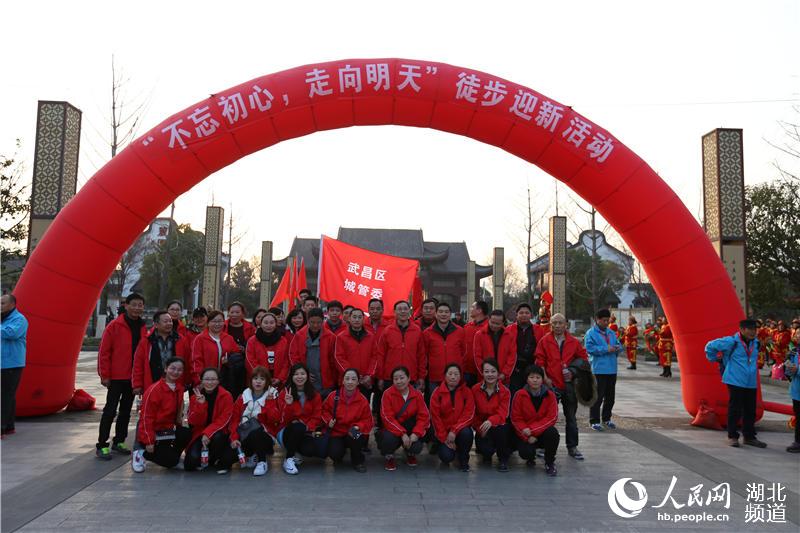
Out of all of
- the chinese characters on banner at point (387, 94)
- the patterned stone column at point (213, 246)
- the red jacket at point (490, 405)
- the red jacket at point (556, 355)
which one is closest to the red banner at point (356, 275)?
the chinese characters on banner at point (387, 94)

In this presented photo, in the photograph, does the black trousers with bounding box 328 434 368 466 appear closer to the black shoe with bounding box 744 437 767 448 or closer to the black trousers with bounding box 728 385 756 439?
the black trousers with bounding box 728 385 756 439

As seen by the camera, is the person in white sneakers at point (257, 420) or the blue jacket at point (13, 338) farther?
the blue jacket at point (13, 338)

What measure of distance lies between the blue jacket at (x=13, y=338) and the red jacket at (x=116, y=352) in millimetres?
1153

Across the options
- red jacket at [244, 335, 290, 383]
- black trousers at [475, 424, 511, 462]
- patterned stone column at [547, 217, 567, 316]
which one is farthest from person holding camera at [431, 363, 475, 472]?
patterned stone column at [547, 217, 567, 316]

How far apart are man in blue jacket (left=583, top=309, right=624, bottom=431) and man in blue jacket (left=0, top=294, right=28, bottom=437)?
20.8 feet

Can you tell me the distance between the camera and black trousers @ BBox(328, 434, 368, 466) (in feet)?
16.2

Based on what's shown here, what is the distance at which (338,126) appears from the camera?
7.47 meters

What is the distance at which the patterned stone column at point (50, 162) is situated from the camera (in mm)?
7953

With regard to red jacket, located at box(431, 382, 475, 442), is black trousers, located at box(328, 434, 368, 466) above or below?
below

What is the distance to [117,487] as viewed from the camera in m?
4.43

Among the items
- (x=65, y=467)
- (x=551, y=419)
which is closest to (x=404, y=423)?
(x=551, y=419)

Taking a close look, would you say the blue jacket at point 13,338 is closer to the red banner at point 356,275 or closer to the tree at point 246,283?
the red banner at point 356,275

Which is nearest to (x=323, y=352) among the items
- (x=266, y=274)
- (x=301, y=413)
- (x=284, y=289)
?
(x=301, y=413)

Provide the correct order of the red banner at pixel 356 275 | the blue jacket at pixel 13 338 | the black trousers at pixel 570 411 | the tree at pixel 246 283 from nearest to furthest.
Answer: the black trousers at pixel 570 411
the blue jacket at pixel 13 338
the red banner at pixel 356 275
the tree at pixel 246 283
